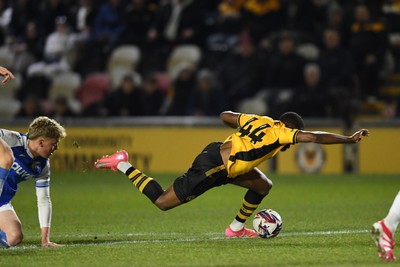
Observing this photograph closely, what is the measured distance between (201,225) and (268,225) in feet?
5.22

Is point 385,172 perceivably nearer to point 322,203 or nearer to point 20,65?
point 322,203

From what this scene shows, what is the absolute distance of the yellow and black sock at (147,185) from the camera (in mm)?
9703

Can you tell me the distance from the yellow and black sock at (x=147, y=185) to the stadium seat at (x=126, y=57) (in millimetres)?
11660

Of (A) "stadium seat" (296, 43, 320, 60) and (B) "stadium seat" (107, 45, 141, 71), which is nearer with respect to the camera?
(A) "stadium seat" (296, 43, 320, 60)

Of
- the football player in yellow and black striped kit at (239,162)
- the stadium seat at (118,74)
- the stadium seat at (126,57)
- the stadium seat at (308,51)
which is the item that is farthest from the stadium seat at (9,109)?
the football player in yellow and black striped kit at (239,162)

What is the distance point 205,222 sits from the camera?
11.4m

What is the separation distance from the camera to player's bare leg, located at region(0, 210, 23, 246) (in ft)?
29.3

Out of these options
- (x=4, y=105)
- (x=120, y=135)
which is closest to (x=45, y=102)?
(x=4, y=105)

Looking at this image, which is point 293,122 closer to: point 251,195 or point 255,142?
point 255,142

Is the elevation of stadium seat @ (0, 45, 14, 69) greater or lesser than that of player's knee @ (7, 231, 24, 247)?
lesser

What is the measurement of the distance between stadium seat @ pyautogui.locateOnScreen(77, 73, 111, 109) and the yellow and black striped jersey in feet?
39.0

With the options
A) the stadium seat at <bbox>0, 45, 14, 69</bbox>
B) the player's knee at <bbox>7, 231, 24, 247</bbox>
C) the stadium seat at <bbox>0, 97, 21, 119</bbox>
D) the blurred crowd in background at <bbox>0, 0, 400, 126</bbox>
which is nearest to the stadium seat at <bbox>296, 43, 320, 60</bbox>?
the blurred crowd in background at <bbox>0, 0, 400, 126</bbox>

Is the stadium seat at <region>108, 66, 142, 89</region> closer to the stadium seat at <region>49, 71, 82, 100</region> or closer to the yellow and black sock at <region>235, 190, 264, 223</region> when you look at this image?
the stadium seat at <region>49, 71, 82, 100</region>

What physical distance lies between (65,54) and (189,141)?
14.8 feet
